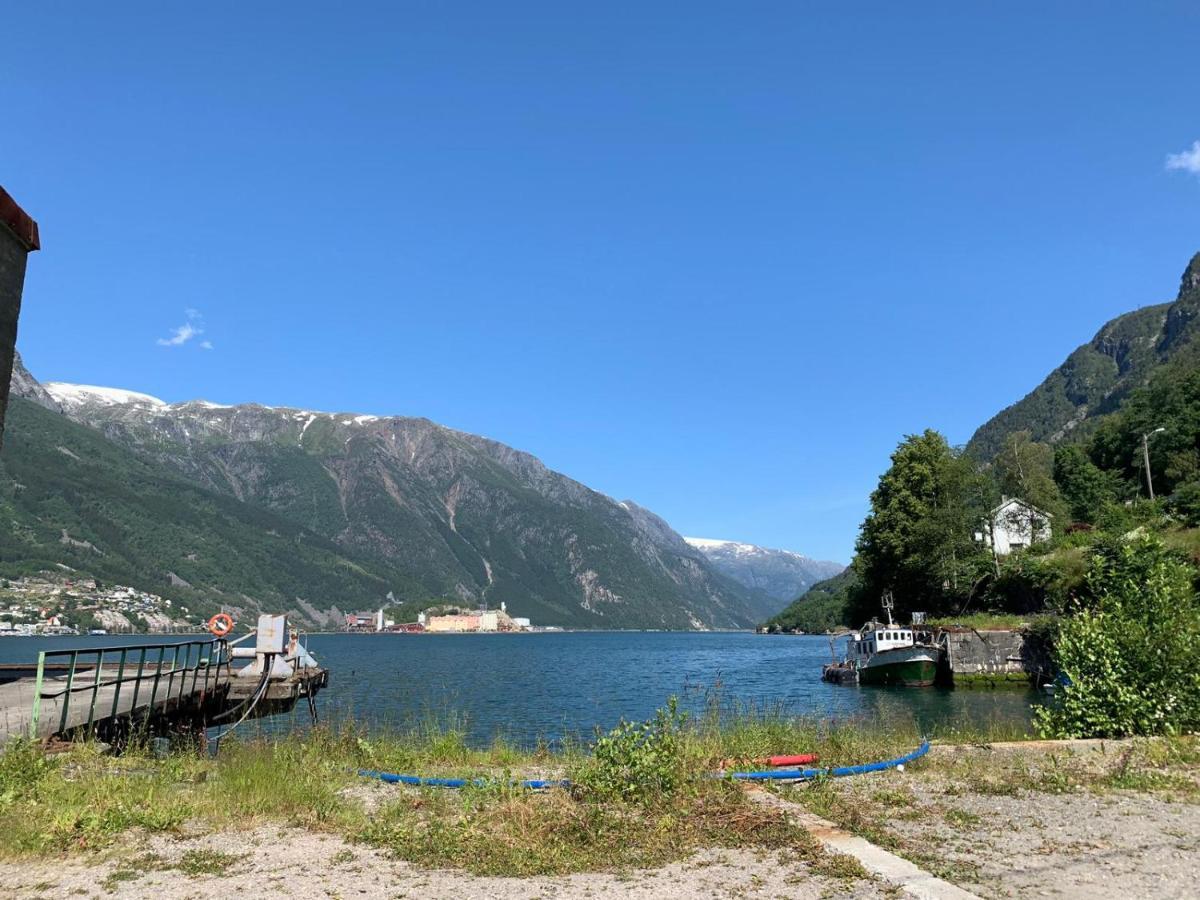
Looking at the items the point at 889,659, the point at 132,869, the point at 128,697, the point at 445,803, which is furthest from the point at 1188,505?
the point at 132,869

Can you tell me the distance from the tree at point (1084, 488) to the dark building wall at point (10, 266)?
95.5 meters

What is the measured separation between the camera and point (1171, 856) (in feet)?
28.6

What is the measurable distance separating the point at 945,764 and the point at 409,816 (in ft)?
29.6

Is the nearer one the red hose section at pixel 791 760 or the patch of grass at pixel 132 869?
the patch of grass at pixel 132 869

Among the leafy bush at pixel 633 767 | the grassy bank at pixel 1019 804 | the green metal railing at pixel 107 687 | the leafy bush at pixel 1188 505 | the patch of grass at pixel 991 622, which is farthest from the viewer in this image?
the patch of grass at pixel 991 622

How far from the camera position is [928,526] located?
74.5 metres

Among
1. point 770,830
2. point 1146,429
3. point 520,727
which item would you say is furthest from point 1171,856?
point 1146,429

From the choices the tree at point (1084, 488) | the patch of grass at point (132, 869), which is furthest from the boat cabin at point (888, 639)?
the patch of grass at point (132, 869)

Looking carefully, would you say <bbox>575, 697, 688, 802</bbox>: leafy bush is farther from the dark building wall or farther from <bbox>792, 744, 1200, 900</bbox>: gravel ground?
the dark building wall

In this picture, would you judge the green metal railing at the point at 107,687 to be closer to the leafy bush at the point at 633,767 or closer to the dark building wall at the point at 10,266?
the dark building wall at the point at 10,266

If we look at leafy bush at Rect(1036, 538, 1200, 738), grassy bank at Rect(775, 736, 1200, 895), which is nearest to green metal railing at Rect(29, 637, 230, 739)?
grassy bank at Rect(775, 736, 1200, 895)

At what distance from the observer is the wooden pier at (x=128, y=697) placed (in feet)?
53.3

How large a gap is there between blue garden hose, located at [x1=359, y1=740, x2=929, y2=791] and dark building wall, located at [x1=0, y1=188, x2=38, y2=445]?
35.0 feet

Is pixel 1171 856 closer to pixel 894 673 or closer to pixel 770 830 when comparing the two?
pixel 770 830
